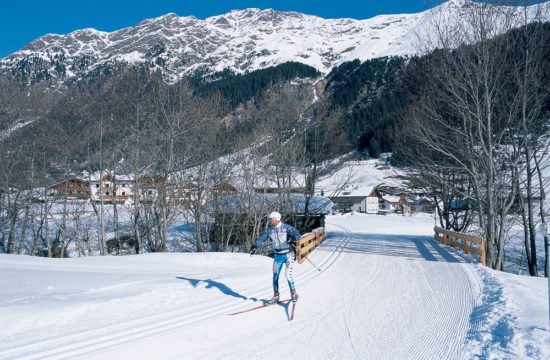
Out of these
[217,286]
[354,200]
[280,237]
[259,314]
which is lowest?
[259,314]

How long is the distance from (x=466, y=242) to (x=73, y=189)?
23.0 meters

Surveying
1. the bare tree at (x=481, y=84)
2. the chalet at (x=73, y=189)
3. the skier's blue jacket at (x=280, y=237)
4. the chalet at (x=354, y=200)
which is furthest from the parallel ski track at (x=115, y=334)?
the chalet at (x=354, y=200)

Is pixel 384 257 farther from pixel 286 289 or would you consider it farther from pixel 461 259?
pixel 286 289

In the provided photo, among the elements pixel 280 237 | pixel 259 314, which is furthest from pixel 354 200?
pixel 259 314

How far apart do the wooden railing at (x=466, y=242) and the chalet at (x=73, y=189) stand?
20494 millimetres

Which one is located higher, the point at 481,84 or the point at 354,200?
the point at 481,84

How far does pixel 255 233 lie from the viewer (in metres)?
20.6

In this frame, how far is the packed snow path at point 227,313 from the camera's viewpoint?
5465mm

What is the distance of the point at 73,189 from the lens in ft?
86.7

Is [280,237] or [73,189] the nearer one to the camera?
[280,237]

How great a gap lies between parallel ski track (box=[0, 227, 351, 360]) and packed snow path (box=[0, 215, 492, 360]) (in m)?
0.02

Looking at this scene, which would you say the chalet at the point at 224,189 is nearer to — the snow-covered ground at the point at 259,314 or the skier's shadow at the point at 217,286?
the snow-covered ground at the point at 259,314

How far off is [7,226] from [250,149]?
16867 millimetres

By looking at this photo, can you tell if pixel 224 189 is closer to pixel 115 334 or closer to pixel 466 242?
pixel 466 242
